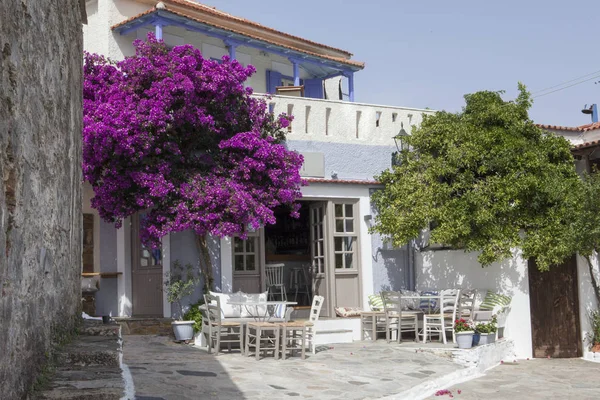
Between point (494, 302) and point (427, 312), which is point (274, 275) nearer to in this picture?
point (427, 312)

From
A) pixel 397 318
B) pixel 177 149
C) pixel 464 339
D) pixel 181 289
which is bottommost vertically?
pixel 464 339

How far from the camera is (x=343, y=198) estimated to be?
13422 millimetres

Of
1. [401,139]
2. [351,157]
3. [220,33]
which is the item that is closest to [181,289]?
[351,157]

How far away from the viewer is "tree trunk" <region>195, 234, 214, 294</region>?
471 inches

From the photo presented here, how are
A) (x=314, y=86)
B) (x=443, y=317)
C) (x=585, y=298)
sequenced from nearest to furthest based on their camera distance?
(x=443, y=317) < (x=585, y=298) < (x=314, y=86)

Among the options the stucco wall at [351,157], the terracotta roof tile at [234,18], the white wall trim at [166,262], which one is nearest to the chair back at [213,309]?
the white wall trim at [166,262]

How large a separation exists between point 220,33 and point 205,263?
5.43 meters

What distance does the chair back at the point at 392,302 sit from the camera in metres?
12.1

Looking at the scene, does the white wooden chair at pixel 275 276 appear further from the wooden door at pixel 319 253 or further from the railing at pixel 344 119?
the railing at pixel 344 119

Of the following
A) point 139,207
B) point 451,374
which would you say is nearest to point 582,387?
point 451,374

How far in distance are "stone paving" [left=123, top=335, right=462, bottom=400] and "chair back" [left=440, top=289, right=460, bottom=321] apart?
1.13 m

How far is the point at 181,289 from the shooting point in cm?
1174

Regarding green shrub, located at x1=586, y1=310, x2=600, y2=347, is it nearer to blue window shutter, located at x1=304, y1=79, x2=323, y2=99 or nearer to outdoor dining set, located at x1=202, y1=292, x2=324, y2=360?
outdoor dining set, located at x1=202, y1=292, x2=324, y2=360

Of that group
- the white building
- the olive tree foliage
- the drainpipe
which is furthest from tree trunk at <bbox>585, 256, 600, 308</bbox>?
the white building
